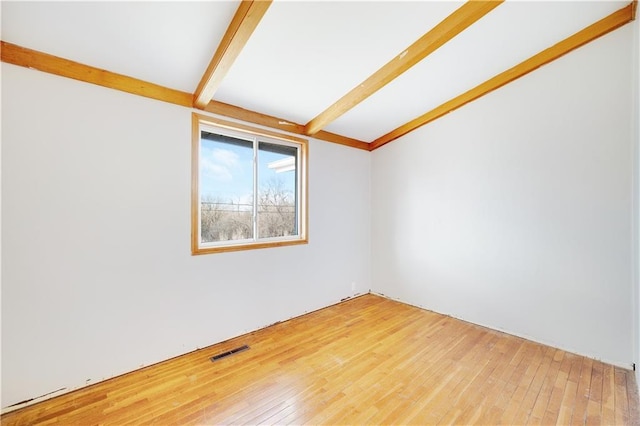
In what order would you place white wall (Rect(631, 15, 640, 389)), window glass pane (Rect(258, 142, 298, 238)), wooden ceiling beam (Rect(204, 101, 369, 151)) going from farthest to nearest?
1. window glass pane (Rect(258, 142, 298, 238))
2. wooden ceiling beam (Rect(204, 101, 369, 151))
3. white wall (Rect(631, 15, 640, 389))

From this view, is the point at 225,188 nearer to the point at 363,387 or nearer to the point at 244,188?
the point at 244,188

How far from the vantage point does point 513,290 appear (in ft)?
9.71

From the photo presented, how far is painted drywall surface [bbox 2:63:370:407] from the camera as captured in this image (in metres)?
1.81

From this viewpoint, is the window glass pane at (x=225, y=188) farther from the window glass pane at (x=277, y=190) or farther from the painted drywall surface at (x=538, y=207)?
the painted drywall surface at (x=538, y=207)

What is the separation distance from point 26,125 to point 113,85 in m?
0.64

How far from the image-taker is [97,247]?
2080 mm

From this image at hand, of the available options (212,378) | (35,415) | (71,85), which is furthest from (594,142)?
(35,415)

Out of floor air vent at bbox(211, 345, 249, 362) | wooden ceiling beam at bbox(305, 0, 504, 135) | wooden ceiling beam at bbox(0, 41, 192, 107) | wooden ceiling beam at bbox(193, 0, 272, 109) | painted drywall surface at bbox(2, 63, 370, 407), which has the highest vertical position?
wooden ceiling beam at bbox(305, 0, 504, 135)

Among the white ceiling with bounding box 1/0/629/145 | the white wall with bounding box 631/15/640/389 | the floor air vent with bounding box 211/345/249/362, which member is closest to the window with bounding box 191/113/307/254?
the white ceiling with bounding box 1/0/629/145

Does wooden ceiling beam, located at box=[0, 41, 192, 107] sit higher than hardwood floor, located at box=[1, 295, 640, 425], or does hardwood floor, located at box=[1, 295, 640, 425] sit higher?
wooden ceiling beam, located at box=[0, 41, 192, 107]

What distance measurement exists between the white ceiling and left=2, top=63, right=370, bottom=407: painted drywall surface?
13.9 inches

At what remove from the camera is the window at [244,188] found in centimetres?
274

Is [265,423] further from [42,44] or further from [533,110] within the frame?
[533,110]

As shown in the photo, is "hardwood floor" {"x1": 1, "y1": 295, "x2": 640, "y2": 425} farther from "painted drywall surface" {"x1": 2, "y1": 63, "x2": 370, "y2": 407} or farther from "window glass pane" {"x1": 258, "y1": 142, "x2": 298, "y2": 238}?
"window glass pane" {"x1": 258, "y1": 142, "x2": 298, "y2": 238}
